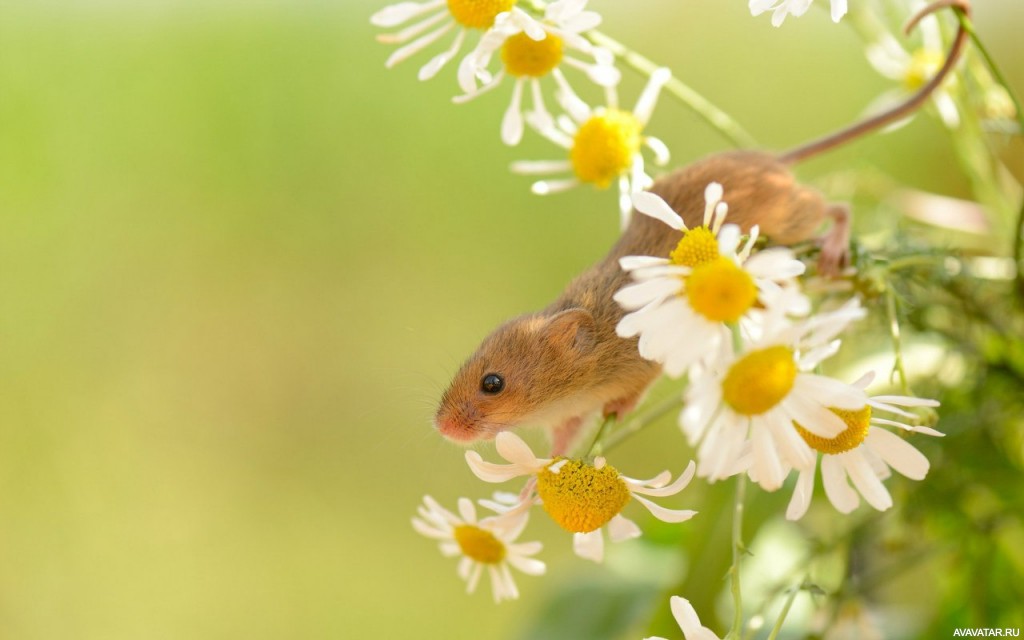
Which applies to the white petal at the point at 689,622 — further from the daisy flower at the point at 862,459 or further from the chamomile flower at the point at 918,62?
the chamomile flower at the point at 918,62

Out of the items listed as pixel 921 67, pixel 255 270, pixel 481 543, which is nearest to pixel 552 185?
pixel 481 543

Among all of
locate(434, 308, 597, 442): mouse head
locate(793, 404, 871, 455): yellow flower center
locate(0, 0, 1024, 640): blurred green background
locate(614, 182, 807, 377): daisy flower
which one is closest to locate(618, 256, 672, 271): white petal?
locate(614, 182, 807, 377): daisy flower

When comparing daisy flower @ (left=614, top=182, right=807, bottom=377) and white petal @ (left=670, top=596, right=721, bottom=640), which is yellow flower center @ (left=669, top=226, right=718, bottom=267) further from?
white petal @ (left=670, top=596, right=721, bottom=640)

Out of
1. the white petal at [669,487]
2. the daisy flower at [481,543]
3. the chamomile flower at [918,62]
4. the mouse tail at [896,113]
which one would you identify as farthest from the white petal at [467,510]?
the chamomile flower at [918,62]

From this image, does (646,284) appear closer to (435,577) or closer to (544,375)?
(544,375)

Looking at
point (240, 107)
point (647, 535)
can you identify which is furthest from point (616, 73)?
point (240, 107)
